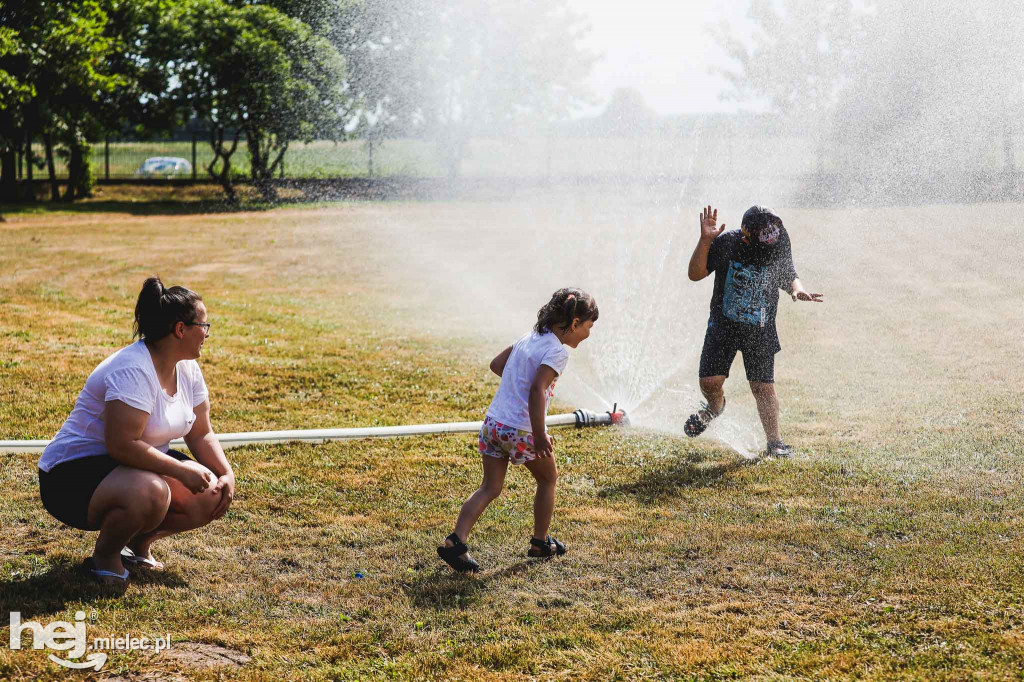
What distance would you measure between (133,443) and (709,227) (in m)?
3.49

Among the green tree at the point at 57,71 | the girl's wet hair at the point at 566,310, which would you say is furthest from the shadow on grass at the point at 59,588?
the green tree at the point at 57,71

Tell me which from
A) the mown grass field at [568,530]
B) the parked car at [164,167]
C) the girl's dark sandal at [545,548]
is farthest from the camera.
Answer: the parked car at [164,167]

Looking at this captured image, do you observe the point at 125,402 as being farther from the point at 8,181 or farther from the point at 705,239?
the point at 8,181

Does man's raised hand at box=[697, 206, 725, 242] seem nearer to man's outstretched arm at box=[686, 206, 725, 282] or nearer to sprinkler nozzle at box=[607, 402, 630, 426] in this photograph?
man's outstretched arm at box=[686, 206, 725, 282]

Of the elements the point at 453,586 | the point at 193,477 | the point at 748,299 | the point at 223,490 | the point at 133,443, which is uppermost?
the point at 748,299

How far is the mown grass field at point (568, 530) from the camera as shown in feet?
11.0

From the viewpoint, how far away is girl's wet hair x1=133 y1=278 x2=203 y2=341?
12.0 ft

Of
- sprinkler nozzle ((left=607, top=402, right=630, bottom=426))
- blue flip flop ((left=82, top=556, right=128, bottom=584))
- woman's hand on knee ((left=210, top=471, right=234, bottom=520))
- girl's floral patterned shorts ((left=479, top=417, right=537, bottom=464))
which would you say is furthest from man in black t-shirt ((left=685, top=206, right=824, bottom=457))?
blue flip flop ((left=82, top=556, right=128, bottom=584))

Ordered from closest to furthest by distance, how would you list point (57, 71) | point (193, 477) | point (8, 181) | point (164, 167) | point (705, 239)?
point (193, 477) < point (705, 239) < point (57, 71) < point (8, 181) < point (164, 167)

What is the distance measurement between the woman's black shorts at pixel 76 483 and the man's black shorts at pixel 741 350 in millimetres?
3550

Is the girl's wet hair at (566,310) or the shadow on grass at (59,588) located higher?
the girl's wet hair at (566,310)

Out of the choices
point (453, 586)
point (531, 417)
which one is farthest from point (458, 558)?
point (531, 417)

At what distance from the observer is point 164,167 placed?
3216cm

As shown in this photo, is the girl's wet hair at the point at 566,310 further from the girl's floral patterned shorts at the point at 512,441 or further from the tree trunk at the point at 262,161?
the tree trunk at the point at 262,161
